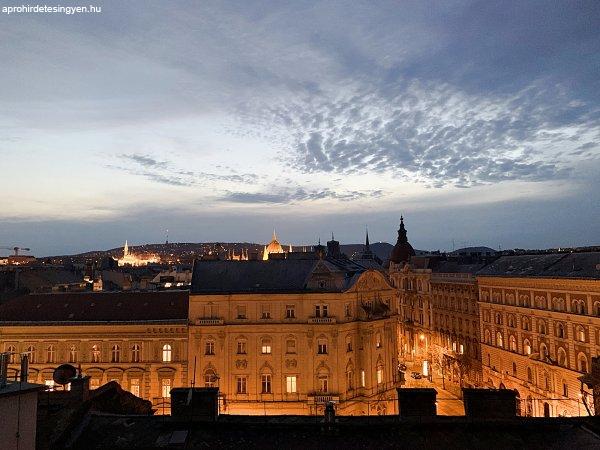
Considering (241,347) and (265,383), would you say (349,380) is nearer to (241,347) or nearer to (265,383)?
(265,383)

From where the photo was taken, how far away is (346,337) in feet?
173

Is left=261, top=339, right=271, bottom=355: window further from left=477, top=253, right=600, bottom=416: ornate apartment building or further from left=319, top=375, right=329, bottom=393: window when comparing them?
left=477, top=253, right=600, bottom=416: ornate apartment building

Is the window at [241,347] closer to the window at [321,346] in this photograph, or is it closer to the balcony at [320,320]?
the balcony at [320,320]

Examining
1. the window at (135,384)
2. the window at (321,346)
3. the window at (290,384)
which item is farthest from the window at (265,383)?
the window at (135,384)

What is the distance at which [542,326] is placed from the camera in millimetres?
56250

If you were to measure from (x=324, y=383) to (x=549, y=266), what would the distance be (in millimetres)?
29068

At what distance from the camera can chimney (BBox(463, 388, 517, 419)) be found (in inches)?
693

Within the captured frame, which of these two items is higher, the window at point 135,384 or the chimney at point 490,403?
the chimney at point 490,403

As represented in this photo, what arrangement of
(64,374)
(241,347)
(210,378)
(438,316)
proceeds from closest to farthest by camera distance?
(64,374)
(210,378)
(241,347)
(438,316)

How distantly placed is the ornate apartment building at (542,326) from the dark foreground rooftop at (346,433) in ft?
106

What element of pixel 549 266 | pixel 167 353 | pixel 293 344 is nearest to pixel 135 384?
pixel 167 353

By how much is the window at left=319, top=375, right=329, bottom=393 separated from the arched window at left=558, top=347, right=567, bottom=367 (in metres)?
24.5

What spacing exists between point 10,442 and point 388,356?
156ft

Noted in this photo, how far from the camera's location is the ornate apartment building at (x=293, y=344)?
51438 mm
